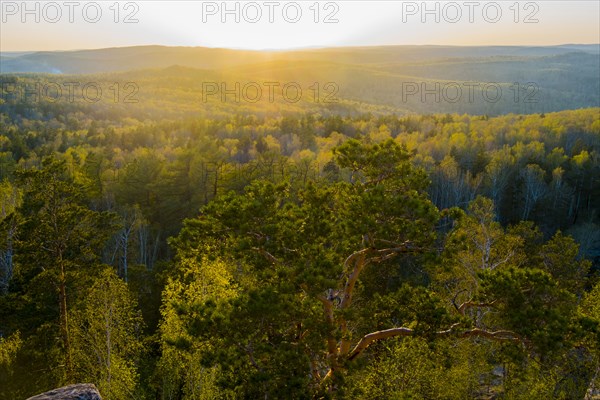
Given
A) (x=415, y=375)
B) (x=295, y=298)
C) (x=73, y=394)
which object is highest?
(x=295, y=298)

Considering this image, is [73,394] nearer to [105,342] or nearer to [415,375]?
[105,342]

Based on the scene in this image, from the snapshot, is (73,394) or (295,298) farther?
(73,394)

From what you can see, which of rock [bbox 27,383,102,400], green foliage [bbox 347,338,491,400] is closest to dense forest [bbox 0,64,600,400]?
green foliage [bbox 347,338,491,400]

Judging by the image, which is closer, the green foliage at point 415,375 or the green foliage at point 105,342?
the green foliage at point 415,375

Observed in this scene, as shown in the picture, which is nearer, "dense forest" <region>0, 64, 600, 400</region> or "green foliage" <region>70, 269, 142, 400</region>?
"dense forest" <region>0, 64, 600, 400</region>

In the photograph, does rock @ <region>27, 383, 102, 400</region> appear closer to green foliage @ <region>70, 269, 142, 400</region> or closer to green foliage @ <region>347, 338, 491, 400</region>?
green foliage @ <region>70, 269, 142, 400</region>

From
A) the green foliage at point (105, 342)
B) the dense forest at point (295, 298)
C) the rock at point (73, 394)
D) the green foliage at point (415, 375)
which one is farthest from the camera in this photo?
the green foliage at point (105, 342)

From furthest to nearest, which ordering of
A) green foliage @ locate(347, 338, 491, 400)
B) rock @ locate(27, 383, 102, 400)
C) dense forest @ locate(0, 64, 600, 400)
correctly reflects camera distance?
1. green foliage @ locate(347, 338, 491, 400)
2. rock @ locate(27, 383, 102, 400)
3. dense forest @ locate(0, 64, 600, 400)

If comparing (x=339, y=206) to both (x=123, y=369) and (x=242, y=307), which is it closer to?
(x=242, y=307)

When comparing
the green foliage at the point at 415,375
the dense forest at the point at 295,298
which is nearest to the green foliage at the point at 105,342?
the dense forest at the point at 295,298

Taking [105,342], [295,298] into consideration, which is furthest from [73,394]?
[105,342]

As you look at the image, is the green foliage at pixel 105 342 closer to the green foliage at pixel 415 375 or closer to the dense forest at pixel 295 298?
the dense forest at pixel 295 298
